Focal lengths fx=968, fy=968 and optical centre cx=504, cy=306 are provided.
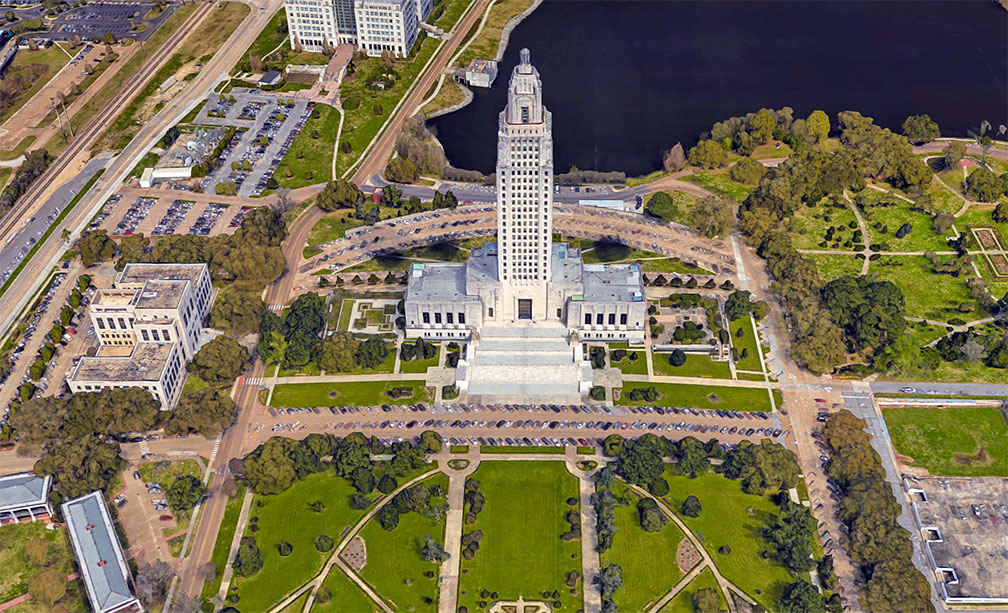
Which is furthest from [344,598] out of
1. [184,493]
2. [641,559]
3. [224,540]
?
[641,559]

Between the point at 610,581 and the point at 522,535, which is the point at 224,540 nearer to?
the point at 522,535

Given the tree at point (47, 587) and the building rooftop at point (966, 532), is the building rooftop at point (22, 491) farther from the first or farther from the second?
the building rooftop at point (966, 532)

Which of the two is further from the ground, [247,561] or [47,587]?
[247,561]

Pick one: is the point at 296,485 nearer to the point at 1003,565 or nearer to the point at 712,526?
the point at 712,526

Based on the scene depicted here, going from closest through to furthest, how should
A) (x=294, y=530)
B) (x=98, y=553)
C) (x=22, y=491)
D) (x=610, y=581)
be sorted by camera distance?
(x=610, y=581) → (x=98, y=553) → (x=294, y=530) → (x=22, y=491)

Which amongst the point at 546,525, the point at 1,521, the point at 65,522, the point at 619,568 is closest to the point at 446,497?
the point at 546,525

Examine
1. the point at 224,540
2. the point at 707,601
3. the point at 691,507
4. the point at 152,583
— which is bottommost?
the point at 707,601

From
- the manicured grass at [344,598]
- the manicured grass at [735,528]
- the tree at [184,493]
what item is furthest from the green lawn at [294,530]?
the manicured grass at [735,528]
